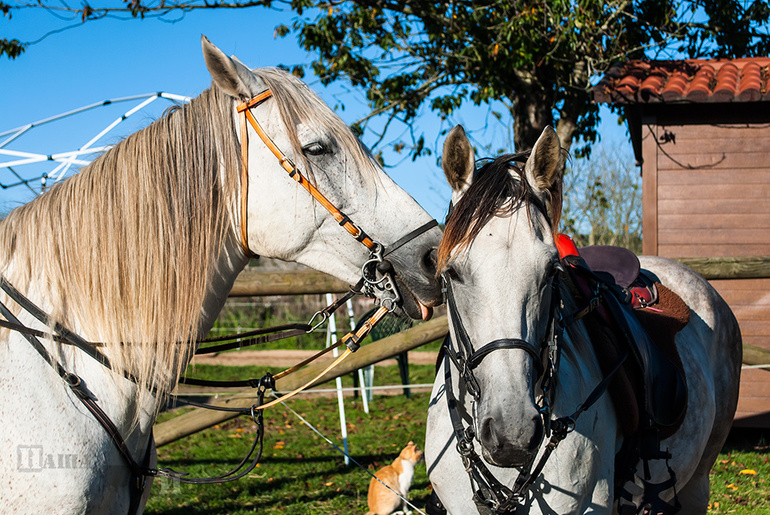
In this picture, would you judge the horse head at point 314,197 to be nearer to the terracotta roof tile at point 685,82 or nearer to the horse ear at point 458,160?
the horse ear at point 458,160

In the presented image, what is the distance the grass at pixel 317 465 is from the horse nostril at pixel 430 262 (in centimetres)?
279

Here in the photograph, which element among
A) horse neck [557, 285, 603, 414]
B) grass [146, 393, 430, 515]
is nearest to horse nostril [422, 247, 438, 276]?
horse neck [557, 285, 603, 414]

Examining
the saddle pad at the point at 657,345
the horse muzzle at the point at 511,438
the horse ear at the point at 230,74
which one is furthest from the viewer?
the saddle pad at the point at 657,345

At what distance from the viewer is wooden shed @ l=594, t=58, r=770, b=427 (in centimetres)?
611

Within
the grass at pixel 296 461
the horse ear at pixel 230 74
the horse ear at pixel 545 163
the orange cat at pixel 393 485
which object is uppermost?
the horse ear at pixel 230 74

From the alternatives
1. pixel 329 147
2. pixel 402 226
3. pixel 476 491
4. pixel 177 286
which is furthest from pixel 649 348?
pixel 177 286

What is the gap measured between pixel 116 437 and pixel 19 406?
0.27m

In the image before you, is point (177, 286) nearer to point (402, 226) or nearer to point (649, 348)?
point (402, 226)

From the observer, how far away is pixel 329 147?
1836 mm

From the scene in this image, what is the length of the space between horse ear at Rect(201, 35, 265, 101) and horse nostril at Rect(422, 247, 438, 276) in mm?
736

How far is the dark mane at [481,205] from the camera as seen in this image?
5.82 feet

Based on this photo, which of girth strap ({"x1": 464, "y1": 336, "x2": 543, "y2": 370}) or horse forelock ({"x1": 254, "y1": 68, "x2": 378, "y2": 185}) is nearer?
girth strap ({"x1": 464, "y1": 336, "x2": 543, "y2": 370})

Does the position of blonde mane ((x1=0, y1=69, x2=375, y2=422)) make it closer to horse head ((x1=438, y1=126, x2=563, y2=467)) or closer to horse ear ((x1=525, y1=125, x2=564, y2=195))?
horse head ((x1=438, y1=126, x2=563, y2=467))

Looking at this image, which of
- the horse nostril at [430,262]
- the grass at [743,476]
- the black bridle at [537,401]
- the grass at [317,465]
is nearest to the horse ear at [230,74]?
the horse nostril at [430,262]
